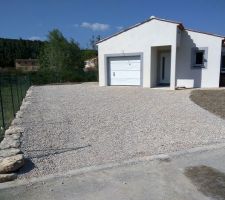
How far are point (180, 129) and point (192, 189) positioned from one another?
3.30 meters

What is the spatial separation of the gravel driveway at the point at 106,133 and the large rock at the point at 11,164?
146 mm

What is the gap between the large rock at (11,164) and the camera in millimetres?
4020

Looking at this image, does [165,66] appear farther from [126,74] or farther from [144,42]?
[126,74]

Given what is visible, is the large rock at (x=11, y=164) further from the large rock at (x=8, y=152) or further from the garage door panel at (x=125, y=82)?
the garage door panel at (x=125, y=82)

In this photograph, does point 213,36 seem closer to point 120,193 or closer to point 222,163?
point 222,163

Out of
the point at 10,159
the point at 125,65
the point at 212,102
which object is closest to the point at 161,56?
the point at 125,65

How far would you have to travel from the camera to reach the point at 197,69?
15.9 m

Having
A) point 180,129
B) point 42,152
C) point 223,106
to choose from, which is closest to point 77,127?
point 42,152

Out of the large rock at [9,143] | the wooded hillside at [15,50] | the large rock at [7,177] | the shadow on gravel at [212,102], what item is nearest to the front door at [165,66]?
the shadow on gravel at [212,102]

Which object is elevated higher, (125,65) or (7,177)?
(125,65)

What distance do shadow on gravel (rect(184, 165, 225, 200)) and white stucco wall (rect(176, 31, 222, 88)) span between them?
12.4 meters

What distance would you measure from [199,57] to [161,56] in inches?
114

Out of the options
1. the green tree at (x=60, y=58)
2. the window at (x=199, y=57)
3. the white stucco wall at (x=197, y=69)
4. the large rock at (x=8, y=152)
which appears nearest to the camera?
the large rock at (x=8, y=152)

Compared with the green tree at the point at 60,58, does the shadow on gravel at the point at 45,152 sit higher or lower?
lower
